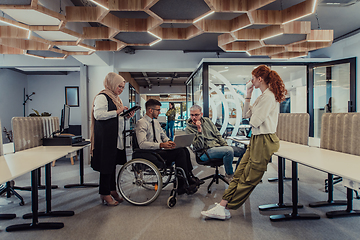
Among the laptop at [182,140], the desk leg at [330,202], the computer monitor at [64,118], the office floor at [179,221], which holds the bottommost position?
the office floor at [179,221]

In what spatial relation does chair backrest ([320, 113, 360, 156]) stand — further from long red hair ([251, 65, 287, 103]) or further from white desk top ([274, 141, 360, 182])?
long red hair ([251, 65, 287, 103])

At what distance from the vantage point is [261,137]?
85.2 inches

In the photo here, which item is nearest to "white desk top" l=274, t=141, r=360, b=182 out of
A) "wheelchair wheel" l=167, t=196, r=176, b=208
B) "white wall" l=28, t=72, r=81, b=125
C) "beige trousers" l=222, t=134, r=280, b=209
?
"beige trousers" l=222, t=134, r=280, b=209

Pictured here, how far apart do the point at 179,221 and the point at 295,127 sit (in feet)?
7.44

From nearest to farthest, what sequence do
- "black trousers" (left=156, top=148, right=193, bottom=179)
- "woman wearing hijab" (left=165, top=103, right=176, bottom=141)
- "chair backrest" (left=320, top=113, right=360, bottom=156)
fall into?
"chair backrest" (left=320, top=113, right=360, bottom=156)
"black trousers" (left=156, top=148, right=193, bottom=179)
"woman wearing hijab" (left=165, top=103, right=176, bottom=141)

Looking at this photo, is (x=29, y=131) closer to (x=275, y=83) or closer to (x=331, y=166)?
(x=275, y=83)

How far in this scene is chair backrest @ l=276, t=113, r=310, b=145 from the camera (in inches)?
125

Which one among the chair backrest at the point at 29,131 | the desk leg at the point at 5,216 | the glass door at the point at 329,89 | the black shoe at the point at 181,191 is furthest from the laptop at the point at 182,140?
the glass door at the point at 329,89

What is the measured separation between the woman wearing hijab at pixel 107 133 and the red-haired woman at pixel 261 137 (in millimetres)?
1441

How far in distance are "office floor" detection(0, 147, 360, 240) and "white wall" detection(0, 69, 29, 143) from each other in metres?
5.47

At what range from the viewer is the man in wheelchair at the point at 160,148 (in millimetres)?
2811

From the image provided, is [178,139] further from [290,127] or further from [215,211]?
[290,127]

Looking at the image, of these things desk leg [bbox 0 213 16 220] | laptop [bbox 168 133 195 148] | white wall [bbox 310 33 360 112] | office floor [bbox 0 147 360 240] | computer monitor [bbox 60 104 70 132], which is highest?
white wall [bbox 310 33 360 112]

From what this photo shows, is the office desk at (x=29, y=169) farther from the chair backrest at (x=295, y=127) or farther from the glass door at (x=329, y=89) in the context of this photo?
the glass door at (x=329, y=89)
